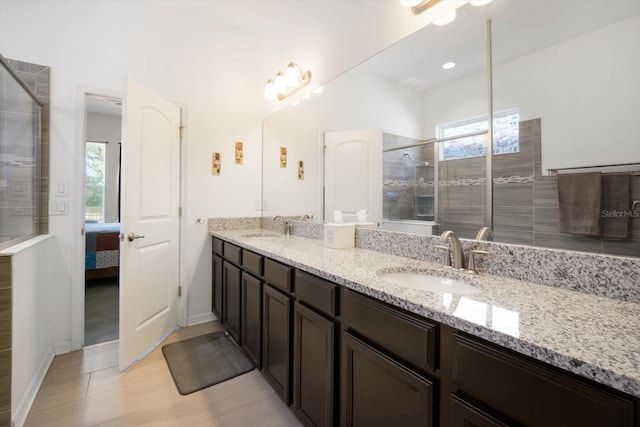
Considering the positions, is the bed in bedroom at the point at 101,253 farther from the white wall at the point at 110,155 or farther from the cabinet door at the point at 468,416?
the cabinet door at the point at 468,416

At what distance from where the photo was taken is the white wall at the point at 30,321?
1.50m

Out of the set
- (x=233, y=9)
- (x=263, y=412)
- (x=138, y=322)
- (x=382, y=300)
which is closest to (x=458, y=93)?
(x=382, y=300)

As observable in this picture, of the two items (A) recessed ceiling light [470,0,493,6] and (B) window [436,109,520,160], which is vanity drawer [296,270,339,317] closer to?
(B) window [436,109,520,160]

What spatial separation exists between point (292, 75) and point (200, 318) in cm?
237

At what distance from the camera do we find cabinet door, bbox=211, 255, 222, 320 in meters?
2.65

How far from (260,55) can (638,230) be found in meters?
3.22

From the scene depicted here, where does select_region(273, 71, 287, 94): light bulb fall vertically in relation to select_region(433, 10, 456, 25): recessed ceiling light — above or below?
above

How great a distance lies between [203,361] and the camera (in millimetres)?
2135

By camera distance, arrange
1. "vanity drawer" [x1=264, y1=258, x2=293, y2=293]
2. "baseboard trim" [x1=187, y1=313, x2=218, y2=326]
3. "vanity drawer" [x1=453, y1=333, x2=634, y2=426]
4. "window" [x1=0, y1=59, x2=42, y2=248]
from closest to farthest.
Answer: "vanity drawer" [x1=453, y1=333, x2=634, y2=426], "vanity drawer" [x1=264, y1=258, x2=293, y2=293], "window" [x1=0, y1=59, x2=42, y2=248], "baseboard trim" [x1=187, y1=313, x2=218, y2=326]

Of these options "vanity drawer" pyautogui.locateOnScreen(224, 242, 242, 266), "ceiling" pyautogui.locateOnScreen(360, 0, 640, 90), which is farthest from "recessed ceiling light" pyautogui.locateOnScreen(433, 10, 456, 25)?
"vanity drawer" pyautogui.locateOnScreen(224, 242, 242, 266)

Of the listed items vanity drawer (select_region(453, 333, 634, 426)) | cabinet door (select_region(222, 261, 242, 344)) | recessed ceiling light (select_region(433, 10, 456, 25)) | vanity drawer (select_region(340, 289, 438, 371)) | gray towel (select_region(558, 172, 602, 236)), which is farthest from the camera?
cabinet door (select_region(222, 261, 242, 344))

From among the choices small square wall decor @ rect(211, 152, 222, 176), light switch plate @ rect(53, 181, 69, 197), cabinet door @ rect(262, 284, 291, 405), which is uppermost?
small square wall decor @ rect(211, 152, 222, 176)

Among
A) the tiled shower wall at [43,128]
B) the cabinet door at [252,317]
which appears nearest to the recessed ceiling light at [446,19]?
the cabinet door at [252,317]

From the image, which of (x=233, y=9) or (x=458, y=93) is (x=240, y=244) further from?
(x=233, y=9)
